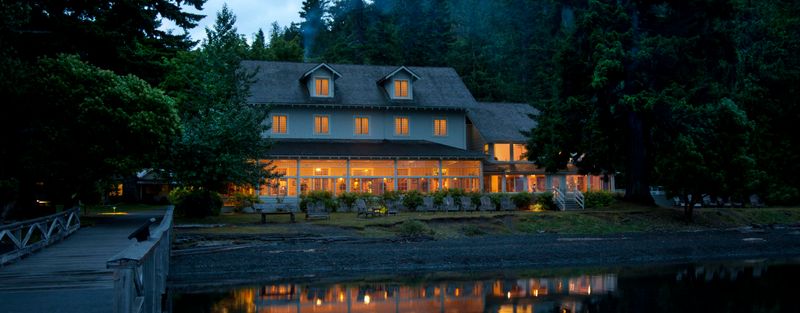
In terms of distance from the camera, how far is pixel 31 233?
61.0 feet

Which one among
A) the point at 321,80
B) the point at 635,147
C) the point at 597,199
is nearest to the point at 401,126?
the point at 321,80

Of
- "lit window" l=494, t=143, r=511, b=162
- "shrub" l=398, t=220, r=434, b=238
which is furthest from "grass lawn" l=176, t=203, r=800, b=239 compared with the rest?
"lit window" l=494, t=143, r=511, b=162

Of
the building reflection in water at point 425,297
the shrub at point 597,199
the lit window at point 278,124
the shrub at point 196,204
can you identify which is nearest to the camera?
the building reflection in water at point 425,297

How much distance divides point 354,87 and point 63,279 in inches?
1393

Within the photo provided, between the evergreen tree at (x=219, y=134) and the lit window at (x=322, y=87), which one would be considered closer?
the evergreen tree at (x=219, y=134)

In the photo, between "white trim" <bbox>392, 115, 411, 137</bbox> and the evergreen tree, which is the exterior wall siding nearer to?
"white trim" <bbox>392, 115, 411, 137</bbox>

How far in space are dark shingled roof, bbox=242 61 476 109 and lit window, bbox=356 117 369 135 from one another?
1156 mm

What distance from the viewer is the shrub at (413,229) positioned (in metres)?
31.4

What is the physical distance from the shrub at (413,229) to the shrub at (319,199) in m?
8.42

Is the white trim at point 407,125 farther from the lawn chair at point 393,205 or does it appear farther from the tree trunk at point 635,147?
the tree trunk at point 635,147

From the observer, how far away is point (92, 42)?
26.4m

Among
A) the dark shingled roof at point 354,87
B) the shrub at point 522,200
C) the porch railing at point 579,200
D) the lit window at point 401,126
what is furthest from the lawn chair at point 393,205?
the porch railing at point 579,200

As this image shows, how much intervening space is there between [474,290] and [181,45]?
30.7m

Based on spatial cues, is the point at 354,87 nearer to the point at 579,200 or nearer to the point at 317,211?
the point at 317,211
